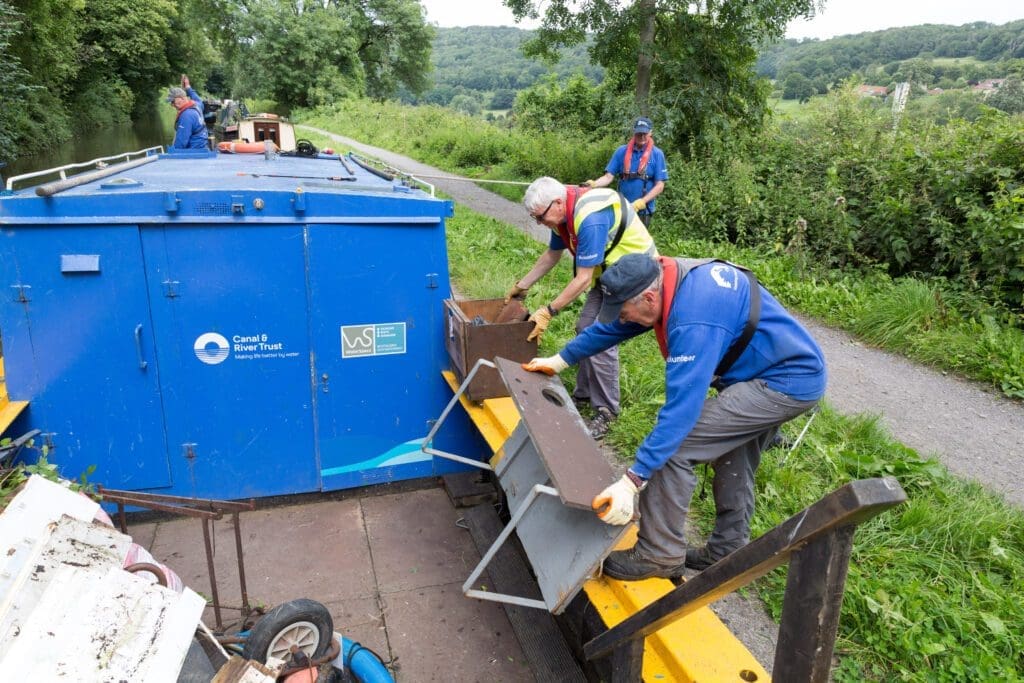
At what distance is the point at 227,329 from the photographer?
4.06m

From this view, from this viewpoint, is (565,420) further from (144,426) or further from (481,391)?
(144,426)

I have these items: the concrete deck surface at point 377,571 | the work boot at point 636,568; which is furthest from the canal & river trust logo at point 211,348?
the work boot at point 636,568

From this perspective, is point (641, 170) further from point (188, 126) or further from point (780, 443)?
point (188, 126)

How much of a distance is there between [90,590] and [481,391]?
2.50 m

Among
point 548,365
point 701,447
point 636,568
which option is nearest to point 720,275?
point 701,447

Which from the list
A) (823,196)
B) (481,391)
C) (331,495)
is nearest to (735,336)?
(481,391)

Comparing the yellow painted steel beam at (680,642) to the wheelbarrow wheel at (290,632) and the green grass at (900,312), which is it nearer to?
the wheelbarrow wheel at (290,632)

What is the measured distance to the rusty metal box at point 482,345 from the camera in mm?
3965

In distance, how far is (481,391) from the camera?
4.23 metres

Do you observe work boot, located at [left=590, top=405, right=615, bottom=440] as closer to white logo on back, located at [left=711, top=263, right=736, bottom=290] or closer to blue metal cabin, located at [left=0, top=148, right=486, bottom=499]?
blue metal cabin, located at [left=0, top=148, right=486, bottom=499]

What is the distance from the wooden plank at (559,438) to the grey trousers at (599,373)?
1134 mm

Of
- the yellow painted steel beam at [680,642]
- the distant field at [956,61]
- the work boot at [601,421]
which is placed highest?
the distant field at [956,61]

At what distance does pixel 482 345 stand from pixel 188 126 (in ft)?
18.9

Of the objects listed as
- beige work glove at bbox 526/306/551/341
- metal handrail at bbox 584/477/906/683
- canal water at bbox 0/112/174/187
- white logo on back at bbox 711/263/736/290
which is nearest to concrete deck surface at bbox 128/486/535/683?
beige work glove at bbox 526/306/551/341
